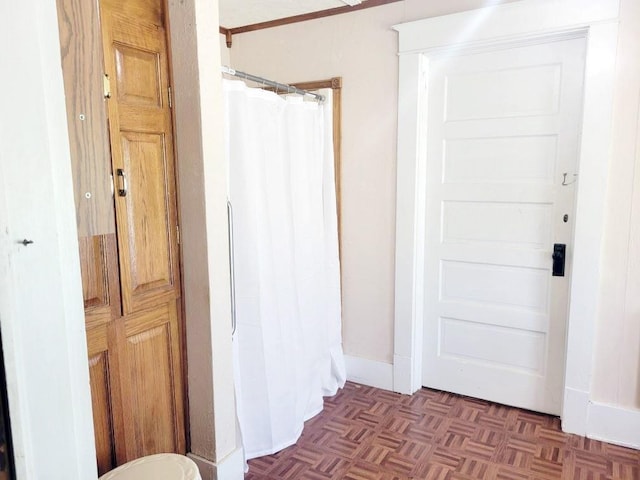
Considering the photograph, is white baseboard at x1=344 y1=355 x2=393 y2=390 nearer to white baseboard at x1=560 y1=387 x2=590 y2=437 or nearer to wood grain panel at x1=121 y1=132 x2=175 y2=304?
white baseboard at x1=560 y1=387 x2=590 y2=437

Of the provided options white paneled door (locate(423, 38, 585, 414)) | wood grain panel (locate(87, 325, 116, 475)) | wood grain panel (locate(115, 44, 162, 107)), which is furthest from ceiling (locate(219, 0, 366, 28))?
wood grain panel (locate(87, 325, 116, 475))

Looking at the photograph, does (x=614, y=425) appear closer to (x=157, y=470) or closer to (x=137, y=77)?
(x=157, y=470)

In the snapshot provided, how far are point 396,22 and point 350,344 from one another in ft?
6.38

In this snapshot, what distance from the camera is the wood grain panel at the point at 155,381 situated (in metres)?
1.78

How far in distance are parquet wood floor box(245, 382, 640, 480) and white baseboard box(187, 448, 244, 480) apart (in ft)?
0.42

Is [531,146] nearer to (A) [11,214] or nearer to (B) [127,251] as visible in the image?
(B) [127,251]

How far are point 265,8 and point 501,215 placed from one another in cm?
179

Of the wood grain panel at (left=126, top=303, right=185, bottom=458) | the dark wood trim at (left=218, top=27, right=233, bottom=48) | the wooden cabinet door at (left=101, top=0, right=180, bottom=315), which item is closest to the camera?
the wooden cabinet door at (left=101, top=0, right=180, bottom=315)

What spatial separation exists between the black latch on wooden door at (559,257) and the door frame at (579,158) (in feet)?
0.39

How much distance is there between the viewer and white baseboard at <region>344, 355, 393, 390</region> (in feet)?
9.80

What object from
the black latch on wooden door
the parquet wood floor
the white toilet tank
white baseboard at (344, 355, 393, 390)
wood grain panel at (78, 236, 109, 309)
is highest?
wood grain panel at (78, 236, 109, 309)

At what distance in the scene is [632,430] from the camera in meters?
2.34

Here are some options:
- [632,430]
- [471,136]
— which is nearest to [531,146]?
[471,136]

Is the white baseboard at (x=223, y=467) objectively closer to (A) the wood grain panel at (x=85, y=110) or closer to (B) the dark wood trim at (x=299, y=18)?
(A) the wood grain panel at (x=85, y=110)
